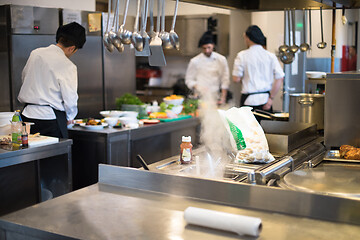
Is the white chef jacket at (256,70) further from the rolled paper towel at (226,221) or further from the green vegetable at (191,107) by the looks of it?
the rolled paper towel at (226,221)

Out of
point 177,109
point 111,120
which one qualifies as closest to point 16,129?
point 111,120

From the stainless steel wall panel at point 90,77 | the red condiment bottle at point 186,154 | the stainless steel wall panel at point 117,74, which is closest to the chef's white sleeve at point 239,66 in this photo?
the stainless steel wall panel at point 117,74

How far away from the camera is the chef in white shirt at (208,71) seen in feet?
23.1

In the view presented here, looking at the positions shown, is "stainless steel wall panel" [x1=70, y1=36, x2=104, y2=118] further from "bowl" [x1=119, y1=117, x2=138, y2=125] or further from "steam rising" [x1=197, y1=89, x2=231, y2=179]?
"steam rising" [x1=197, y1=89, x2=231, y2=179]

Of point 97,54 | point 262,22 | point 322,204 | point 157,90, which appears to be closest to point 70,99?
point 97,54

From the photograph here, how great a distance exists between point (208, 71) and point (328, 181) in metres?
5.33

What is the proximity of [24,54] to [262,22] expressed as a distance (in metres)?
4.83

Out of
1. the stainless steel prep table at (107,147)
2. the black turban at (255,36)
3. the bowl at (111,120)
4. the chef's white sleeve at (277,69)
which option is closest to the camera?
the stainless steel prep table at (107,147)

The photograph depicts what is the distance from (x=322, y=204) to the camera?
5.37 feet

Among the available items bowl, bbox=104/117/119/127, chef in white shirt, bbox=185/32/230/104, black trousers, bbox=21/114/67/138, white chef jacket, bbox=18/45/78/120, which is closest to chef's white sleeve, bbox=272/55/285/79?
chef in white shirt, bbox=185/32/230/104

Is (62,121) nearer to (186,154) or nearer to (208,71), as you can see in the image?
(186,154)

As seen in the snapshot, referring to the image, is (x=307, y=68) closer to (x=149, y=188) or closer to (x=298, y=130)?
(x=298, y=130)

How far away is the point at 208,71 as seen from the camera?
7145mm

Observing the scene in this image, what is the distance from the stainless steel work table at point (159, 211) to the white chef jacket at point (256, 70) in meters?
3.89
